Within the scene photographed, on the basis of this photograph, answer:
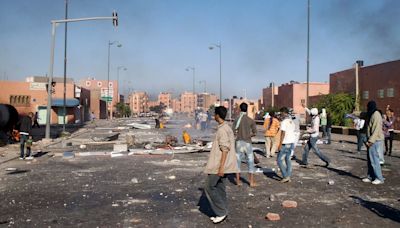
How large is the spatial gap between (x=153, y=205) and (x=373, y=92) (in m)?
28.5

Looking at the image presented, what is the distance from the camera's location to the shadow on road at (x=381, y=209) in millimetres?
6098

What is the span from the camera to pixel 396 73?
2828 cm

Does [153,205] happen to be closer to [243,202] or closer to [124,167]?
[243,202]

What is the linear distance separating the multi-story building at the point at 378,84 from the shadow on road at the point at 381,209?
2311 cm

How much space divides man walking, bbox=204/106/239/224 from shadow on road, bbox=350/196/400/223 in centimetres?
259

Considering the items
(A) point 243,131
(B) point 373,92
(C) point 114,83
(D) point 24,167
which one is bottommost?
(D) point 24,167

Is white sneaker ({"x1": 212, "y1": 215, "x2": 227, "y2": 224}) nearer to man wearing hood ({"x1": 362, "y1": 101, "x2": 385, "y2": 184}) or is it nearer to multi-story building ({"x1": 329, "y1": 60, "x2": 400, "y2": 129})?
man wearing hood ({"x1": 362, "y1": 101, "x2": 385, "y2": 184})

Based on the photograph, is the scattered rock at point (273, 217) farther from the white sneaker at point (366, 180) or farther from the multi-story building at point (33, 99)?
the multi-story building at point (33, 99)

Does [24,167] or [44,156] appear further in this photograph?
[44,156]

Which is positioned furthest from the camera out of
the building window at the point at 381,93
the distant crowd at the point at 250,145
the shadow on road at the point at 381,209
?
the building window at the point at 381,93

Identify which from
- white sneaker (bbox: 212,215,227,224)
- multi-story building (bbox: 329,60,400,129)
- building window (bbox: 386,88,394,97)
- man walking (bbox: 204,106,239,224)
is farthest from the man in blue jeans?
building window (bbox: 386,88,394,97)

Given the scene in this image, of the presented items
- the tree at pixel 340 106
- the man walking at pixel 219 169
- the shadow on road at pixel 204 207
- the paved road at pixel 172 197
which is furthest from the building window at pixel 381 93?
the man walking at pixel 219 169

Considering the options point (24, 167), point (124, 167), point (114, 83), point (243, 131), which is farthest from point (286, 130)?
point (114, 83)

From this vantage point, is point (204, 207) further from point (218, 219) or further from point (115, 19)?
point (115, 19)
